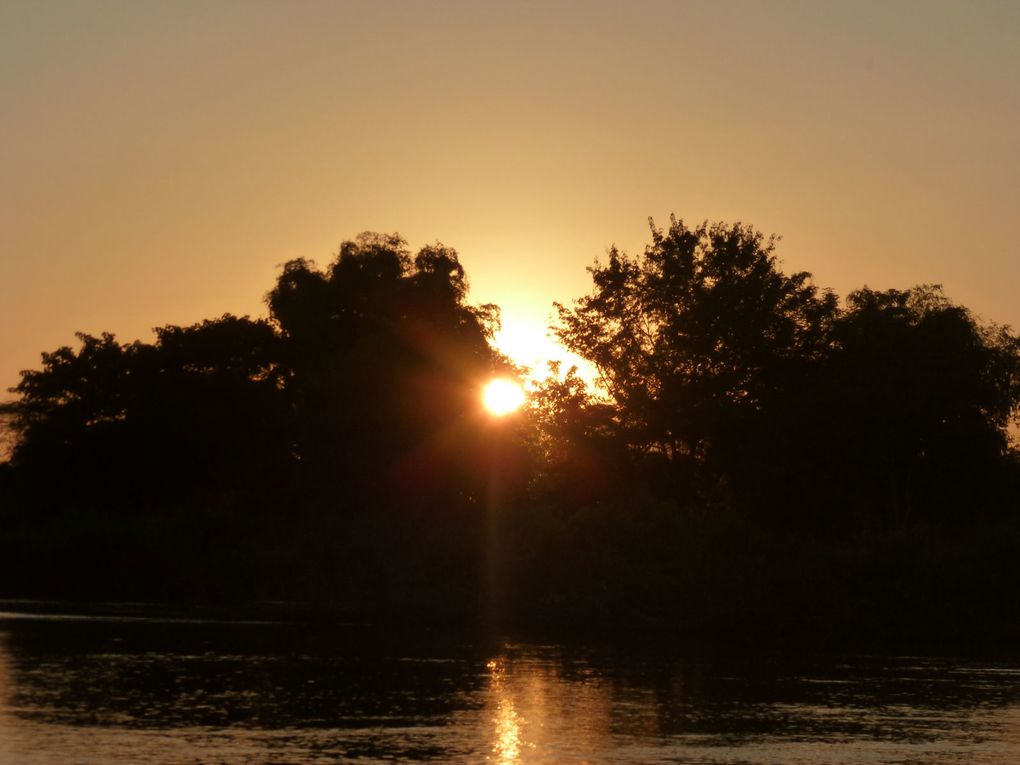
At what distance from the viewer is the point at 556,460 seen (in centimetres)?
7000

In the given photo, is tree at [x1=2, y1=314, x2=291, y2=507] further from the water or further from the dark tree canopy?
the water

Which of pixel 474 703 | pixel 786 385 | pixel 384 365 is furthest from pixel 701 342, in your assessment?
pixel 474 703

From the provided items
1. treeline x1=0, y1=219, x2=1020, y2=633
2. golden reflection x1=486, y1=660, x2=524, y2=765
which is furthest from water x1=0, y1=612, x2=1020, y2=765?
treeline x1=0, y1=219, x2=1020, y2=633

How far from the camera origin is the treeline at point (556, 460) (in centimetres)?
5109

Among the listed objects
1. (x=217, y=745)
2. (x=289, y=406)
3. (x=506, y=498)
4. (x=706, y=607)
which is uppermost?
(x=289, y=406)

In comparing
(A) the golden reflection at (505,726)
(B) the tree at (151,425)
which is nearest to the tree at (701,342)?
(B) the tree at (151,425)

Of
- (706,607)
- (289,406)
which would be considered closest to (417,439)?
(289,406)

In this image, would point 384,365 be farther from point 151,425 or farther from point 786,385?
point 786,385

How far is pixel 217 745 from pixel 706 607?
1225 inches

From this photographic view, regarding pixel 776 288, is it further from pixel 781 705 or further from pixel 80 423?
pixel 781 705

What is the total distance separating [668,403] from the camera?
6794cm

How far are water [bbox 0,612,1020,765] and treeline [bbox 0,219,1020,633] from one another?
12.1 metres

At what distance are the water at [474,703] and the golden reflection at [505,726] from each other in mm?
49

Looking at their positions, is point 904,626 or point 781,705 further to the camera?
point 904,626
